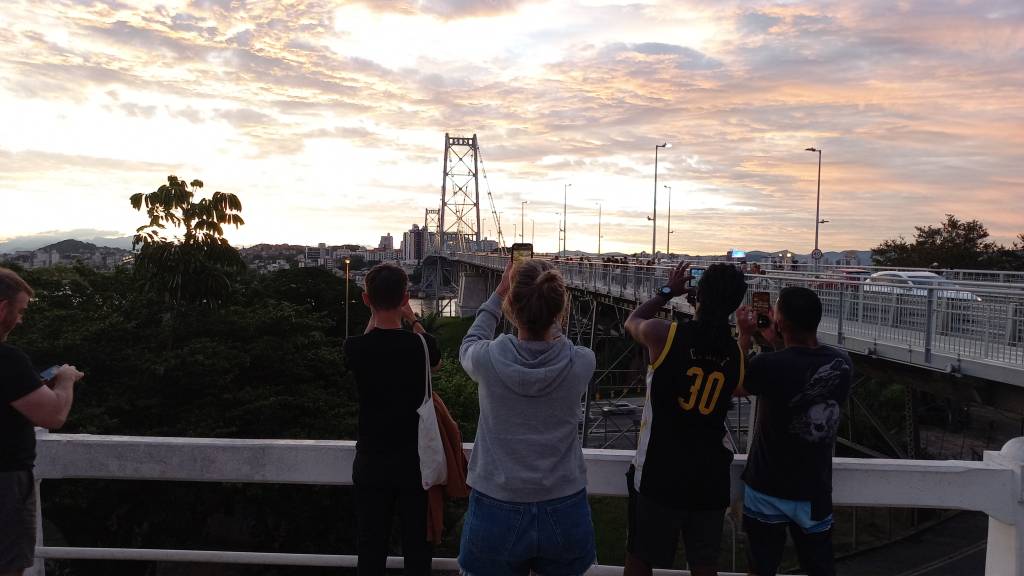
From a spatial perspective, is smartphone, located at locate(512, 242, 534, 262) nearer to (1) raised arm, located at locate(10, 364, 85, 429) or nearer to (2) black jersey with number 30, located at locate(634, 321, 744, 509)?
(2) black jersey with number 30, located at locate(634, 321, 744, 509)

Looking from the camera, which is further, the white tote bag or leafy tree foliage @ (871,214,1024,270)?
leafy tree foliage @ (871,214,1024,270)

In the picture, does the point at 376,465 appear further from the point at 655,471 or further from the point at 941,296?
the point at 941,296

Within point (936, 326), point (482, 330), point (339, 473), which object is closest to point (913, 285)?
point (936, 326)

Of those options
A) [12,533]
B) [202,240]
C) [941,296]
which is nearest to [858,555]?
[941,296]

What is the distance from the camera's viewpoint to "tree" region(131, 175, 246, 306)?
551 inches

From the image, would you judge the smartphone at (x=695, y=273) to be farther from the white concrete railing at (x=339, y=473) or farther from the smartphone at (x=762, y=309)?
the white concrete railing at (x=339, y=473)

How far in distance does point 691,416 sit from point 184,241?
1401 cm

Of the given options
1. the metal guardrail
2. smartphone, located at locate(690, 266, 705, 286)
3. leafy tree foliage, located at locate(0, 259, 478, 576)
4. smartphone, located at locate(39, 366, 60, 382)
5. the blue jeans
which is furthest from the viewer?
leafy tree foliage, located at locate(0, 259, 478, 576)

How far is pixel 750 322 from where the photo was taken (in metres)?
3.04

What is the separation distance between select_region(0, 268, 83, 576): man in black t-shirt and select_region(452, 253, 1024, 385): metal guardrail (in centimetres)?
737

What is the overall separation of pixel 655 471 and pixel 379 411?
1039 mm

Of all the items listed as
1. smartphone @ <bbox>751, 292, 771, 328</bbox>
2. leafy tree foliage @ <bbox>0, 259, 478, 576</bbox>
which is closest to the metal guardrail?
smartphone @ <bbox>751, 292, 771, 328</bbox>

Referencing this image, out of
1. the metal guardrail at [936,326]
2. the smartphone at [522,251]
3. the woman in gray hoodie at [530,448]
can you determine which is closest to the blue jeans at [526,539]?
the woman in gray hoodie at [530,448]

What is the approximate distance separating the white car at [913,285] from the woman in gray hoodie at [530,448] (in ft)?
33.0
